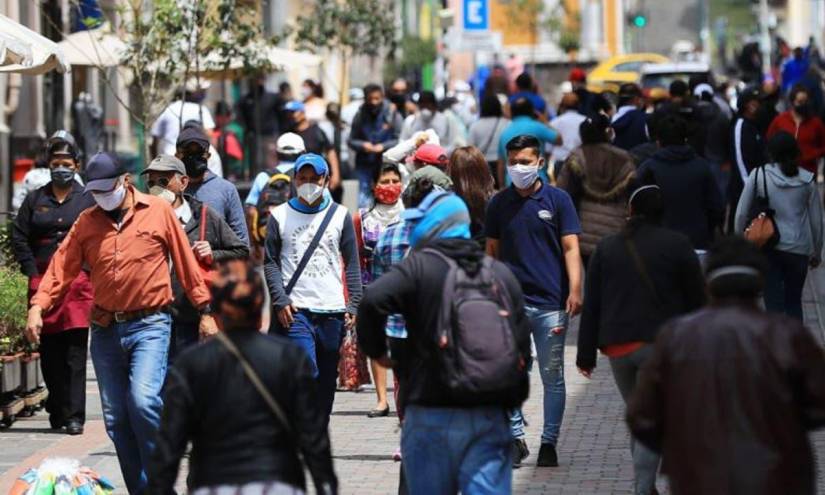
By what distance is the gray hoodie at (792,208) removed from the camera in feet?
43.6

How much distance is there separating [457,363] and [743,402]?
53.5 inches

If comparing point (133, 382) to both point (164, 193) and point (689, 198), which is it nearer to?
point (164, 193)

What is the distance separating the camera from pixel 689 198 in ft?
40.9

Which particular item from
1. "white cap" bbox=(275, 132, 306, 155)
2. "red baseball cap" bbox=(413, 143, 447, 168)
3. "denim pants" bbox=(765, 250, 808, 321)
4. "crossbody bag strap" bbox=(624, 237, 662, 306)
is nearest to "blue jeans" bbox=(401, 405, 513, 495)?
"crossbody bag strap" bbox=(624, 237, 662, 306)

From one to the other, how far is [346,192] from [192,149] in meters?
15.1

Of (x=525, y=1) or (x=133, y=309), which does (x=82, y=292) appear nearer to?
(x=133, y=309)

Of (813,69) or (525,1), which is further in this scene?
(525,1)

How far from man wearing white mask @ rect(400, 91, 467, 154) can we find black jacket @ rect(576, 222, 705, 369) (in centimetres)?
1296

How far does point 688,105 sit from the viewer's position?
21.2 metres

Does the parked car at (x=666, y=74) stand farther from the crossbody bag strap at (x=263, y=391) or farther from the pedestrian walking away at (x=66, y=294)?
the crossbody bag strap at (x=263, y=391)

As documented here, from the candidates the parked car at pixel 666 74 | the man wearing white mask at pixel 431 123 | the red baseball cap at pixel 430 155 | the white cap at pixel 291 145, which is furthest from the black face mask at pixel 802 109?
the parked car at pixel 666 74

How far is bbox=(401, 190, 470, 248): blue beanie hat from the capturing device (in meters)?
7.69

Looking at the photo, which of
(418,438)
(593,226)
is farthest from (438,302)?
(593,226)

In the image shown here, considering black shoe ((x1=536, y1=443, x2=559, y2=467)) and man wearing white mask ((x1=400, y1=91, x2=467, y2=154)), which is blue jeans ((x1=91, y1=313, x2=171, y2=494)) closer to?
black shoe ((x1=536, y1=443, x2=559, y2=467))
